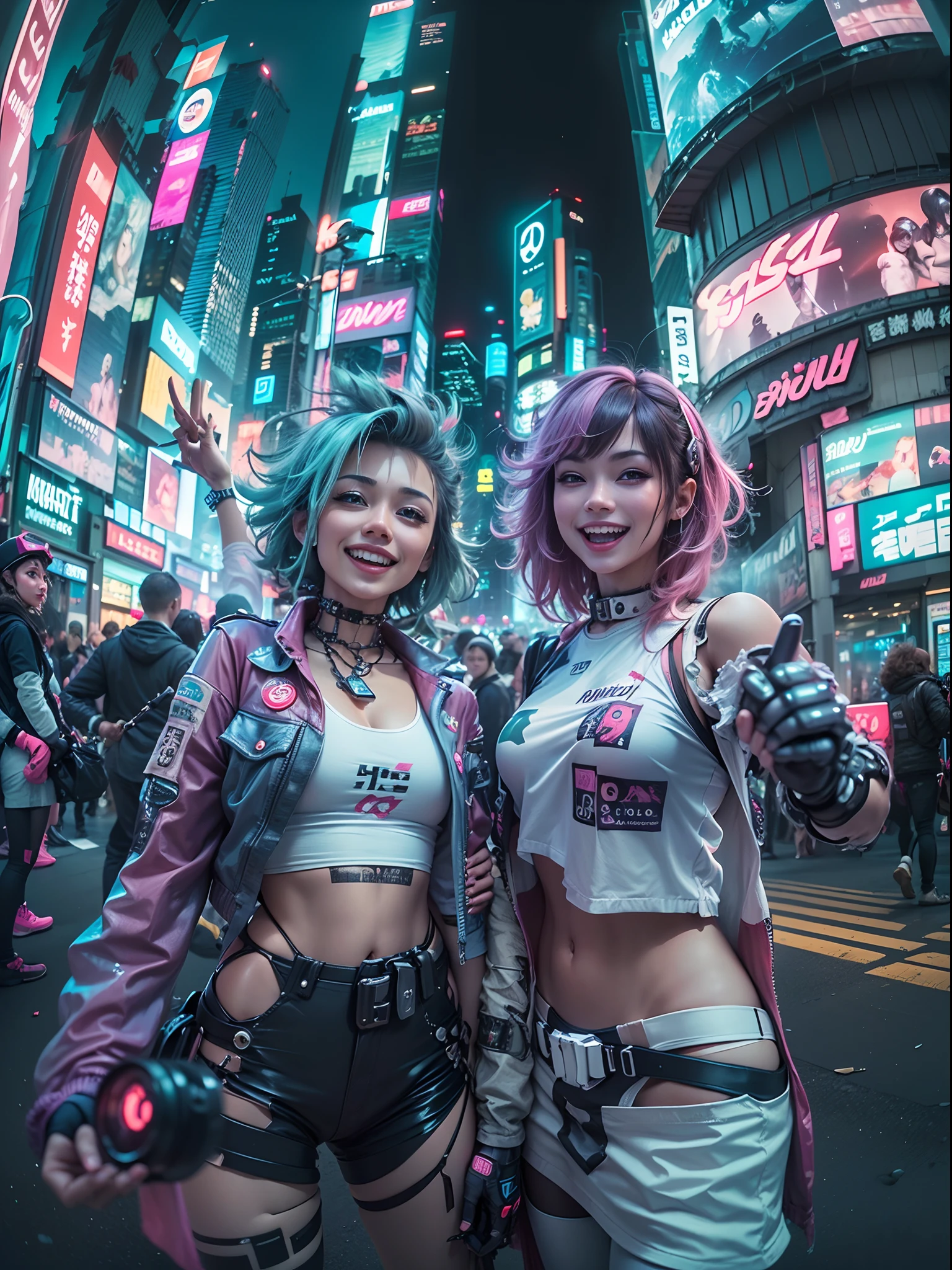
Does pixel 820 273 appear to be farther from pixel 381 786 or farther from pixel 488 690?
pixel 381 786

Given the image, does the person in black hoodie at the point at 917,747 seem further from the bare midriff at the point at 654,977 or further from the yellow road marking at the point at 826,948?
the bare midriff at the point at 654,977

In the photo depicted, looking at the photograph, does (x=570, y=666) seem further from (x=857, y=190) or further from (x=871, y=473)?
(x=871, y=473)

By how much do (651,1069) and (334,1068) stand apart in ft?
1.70

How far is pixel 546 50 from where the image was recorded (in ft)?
8.96

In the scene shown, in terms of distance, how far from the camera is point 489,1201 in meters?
1.12

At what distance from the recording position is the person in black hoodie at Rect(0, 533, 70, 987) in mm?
2570

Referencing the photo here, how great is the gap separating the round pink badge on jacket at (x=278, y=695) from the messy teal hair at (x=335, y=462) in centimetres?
33

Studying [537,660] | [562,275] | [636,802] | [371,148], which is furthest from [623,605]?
[562,275]

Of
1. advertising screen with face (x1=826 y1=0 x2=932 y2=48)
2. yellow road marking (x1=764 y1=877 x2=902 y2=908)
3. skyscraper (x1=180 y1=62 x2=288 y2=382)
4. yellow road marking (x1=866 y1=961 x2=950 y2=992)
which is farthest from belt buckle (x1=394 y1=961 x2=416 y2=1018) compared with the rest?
skyscraper (x1=180 y1=62 x2=288 y2=382)

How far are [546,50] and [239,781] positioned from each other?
330cm

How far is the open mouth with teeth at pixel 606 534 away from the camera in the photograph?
128 centimetres

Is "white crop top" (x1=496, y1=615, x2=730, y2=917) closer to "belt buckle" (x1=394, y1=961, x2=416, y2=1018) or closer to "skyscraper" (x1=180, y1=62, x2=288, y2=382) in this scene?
"belt buckle" (x1=394, y1=961, x2=416, y2=1018)

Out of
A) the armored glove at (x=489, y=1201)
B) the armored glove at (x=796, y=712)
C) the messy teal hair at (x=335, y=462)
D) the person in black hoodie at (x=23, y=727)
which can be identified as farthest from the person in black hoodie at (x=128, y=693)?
the armored glove at (x=796, y=712)

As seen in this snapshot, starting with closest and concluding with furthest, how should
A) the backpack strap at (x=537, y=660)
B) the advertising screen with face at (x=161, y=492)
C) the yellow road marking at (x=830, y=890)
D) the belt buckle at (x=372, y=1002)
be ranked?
the belt buckle at (x=372, y=1002) → the backpack strap at (x=537, y=660) → the yellow road marking at (x=830, y=890) → the advertising screen with face at (x=161, y=492)
